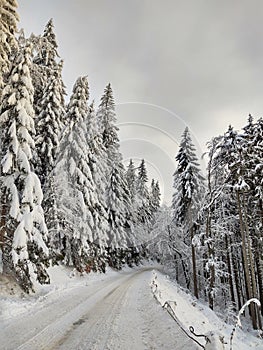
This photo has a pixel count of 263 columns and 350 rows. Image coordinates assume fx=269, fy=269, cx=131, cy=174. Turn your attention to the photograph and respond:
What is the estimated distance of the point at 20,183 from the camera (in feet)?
44.0

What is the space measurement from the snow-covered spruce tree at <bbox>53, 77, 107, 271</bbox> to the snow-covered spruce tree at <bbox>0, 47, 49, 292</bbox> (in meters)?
8.11

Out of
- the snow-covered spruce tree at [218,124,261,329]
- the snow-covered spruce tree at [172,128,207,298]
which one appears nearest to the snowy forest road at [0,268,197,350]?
the snow-covered spruce tree at [218,124,261,329]

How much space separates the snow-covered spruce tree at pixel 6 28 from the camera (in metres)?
12.4

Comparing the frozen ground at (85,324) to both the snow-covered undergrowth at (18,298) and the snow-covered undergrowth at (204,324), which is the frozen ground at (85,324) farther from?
the snow-covered undergrowth at (204,324)

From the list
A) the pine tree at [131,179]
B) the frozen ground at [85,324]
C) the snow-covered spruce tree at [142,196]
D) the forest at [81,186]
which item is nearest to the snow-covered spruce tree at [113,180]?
the forest at [81,186]

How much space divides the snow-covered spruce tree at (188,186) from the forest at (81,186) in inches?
4.1

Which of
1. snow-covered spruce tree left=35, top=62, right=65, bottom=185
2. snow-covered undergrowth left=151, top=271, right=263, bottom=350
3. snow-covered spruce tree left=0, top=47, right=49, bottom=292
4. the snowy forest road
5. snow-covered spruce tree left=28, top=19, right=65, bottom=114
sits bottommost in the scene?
snow-covered undergrowth left=151, top=271, right=263, bottom=350

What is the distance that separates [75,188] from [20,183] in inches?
399

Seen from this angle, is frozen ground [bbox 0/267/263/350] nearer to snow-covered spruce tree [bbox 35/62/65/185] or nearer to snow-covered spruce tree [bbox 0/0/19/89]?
snow-covered spruce tree [bbox 0/0/19/89]

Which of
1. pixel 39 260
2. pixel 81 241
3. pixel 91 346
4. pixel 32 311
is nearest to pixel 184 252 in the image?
pixel 81 241

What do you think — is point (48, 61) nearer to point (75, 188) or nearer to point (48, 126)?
point (48, 126)

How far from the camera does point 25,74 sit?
1341 centimetres

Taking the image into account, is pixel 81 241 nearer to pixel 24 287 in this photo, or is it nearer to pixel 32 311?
pixel 24 287

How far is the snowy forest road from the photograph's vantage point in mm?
6379
